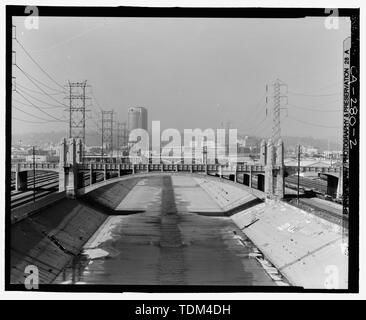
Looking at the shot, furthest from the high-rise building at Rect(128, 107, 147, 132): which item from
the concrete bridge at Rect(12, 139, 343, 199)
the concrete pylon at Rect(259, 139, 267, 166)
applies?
the concrete pylon at Rect(259, 139, 267, 166)

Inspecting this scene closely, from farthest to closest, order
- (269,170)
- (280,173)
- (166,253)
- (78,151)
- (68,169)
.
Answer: (78,151)
(68,169)
(269,170)
(280,173)
(166,253)

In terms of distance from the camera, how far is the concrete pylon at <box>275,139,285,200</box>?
55844 millimetres

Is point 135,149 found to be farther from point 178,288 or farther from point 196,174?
point 178,288

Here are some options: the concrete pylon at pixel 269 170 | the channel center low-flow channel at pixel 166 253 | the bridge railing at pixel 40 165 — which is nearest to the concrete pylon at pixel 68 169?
the bridge railing at pixel 40 165

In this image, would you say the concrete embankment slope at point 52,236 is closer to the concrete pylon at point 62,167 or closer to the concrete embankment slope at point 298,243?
the concrete pylon at point 62,167

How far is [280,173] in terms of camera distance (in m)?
56.2

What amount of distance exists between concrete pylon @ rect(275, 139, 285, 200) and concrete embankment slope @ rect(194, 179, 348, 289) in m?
1.81

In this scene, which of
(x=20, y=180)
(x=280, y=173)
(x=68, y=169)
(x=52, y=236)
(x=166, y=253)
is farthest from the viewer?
(x=20, y=180)

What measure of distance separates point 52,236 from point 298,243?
70.6ft

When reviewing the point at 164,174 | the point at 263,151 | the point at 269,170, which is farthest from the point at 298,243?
the point at 263,151

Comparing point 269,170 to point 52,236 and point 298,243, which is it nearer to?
point 298,243

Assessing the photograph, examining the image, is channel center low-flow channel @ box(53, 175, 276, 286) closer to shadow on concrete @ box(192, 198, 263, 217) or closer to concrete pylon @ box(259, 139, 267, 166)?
shadow on concrete @ box(192, 198, 263, 217)

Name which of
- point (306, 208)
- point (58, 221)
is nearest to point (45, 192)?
point (58, 221)

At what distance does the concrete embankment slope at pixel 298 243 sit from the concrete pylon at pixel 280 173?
1.81m
